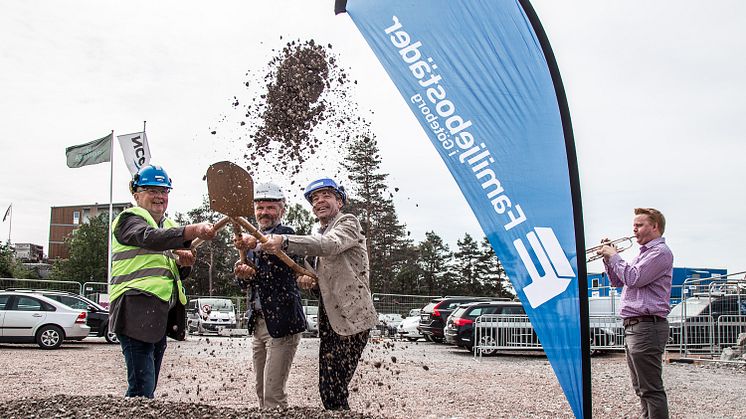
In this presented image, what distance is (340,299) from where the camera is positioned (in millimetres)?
4070

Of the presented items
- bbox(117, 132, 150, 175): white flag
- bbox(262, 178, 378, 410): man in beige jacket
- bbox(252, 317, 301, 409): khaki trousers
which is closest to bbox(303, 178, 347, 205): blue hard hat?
bbox(262, 178, 378, 410): man in beige jacket

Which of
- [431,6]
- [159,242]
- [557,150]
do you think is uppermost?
[431,6]

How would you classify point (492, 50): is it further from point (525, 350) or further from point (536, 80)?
point (525, 350)

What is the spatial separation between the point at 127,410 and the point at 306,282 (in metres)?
1.32

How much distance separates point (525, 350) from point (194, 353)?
25.8ft

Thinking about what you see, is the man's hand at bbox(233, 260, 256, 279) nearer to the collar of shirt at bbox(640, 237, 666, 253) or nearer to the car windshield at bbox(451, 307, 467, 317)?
the collar of shirt at bbox(640, 237, 666, 253)

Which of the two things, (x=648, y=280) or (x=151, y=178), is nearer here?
(x=151, y=178)

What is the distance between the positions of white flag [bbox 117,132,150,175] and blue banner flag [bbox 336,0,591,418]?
44.4ft

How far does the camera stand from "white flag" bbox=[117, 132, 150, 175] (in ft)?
54.2

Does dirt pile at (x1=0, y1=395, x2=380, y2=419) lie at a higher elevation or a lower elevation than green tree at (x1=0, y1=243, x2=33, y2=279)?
lower

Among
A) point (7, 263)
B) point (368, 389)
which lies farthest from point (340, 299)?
point (7, 263)

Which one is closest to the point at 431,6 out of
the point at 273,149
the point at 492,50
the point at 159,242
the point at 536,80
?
the point at 492,50

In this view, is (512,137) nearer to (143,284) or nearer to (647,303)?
(647,303)

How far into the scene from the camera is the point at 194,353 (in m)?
13.7
